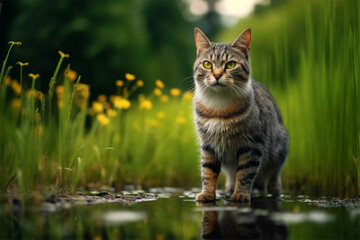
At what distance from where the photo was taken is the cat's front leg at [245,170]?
354cm

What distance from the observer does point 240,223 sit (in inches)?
98.3

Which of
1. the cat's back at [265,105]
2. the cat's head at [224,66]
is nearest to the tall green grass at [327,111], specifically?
the cat's back at [265,105]

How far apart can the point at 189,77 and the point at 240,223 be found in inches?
69.7

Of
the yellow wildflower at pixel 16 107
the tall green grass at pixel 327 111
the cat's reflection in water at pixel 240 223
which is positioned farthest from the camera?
the yellow wildflower at pixel 16 107

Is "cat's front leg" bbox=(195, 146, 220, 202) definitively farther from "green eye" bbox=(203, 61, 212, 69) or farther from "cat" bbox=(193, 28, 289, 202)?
"green eye" bbox=(203, 61, 212, 69)

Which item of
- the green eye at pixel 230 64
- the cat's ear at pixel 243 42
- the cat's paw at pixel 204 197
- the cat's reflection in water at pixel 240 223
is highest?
the cat's ear at pixel 243 42

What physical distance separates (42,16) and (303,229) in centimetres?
1027

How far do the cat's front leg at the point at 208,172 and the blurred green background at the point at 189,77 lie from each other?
0.70 metres

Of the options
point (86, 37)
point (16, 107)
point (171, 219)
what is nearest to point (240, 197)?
point (171, 219)

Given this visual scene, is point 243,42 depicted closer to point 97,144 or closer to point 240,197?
point 240,197

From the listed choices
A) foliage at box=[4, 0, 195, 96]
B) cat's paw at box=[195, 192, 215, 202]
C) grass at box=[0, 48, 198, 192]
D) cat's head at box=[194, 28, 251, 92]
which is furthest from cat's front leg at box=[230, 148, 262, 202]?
foliage at box=[4, 0, 195, 96]

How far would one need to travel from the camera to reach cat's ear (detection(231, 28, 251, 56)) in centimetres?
378

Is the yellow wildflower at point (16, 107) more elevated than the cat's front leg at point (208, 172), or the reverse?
the yellow wildflower at point (16, 107)

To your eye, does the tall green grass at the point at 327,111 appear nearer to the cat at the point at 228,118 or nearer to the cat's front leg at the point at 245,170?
the cat at the point at 228,118
